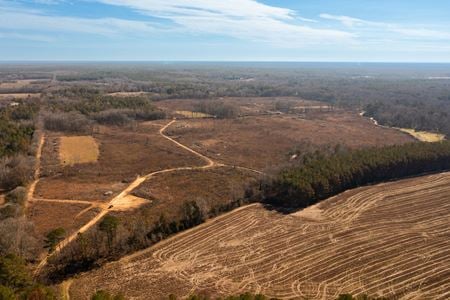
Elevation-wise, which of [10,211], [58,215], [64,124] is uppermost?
[64,124]

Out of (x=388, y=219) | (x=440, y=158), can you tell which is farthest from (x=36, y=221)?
(x=440, y=158)

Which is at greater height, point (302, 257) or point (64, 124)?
point (64, 124)

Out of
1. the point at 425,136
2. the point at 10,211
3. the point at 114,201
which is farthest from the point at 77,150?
the point at 425,136

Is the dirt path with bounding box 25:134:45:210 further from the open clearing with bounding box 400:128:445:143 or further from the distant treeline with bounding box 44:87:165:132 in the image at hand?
the open clearing with bounding box 400:128:445:143

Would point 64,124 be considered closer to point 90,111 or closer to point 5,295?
point 90,111

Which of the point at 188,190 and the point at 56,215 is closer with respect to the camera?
the point at 56,215

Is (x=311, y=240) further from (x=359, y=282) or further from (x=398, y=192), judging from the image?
(x=398, y=192)
